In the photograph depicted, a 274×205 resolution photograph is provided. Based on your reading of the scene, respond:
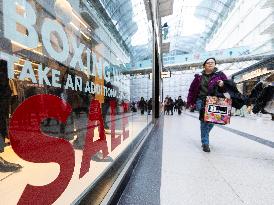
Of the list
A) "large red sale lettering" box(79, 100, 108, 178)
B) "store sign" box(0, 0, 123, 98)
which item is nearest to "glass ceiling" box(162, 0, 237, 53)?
"large red sale lettering" box(79, 100, 108, 178)

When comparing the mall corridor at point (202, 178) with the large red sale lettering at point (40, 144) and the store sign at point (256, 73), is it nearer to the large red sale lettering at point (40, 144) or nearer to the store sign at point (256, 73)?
the large red sale lettering at point (40, 144)

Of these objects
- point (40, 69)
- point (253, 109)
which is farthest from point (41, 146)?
point (253, 109)

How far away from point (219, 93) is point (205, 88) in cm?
26

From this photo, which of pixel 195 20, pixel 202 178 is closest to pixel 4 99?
pixel 202 178

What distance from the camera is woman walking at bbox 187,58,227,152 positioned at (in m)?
3.43

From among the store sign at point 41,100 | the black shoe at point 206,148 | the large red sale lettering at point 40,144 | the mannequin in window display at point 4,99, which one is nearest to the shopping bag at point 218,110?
the black shoe at point 206,148

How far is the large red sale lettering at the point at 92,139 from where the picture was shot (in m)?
1.56

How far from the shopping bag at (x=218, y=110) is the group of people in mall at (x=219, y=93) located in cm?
7

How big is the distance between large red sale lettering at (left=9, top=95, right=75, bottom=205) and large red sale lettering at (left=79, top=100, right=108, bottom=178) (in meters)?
0.31

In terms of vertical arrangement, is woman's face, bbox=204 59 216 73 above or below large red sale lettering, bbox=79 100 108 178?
above

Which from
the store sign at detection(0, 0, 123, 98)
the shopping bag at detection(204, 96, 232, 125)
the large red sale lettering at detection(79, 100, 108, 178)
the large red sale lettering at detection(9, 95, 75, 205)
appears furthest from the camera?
the shopping bag at detection(204, 96, 232, 125)

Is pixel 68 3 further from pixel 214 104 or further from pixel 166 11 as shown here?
pixel 166 11

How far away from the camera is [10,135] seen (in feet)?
2.73

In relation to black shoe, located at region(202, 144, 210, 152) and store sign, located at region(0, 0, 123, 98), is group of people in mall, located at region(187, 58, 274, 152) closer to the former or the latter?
black shoe, located at region(202, 144, 210, 152)
